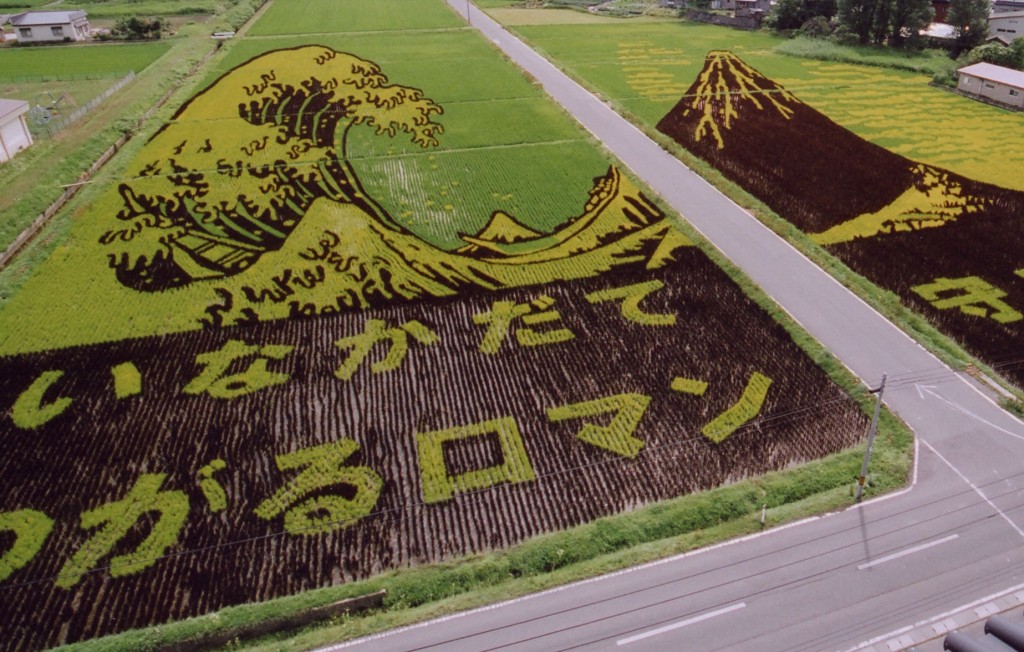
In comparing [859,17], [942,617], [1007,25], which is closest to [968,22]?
[1007,25]

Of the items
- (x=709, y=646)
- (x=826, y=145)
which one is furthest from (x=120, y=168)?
(x=826, y=145)

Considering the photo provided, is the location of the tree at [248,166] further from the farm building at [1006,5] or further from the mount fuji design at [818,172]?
the farm building at [1006,5]

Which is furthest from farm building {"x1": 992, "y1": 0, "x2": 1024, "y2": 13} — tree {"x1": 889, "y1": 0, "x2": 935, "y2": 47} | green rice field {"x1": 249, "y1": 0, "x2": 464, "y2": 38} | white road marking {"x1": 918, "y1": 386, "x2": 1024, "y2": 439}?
white road marking {"x1": 918, "y1": 386, "x2": 1024, "y2": 439}

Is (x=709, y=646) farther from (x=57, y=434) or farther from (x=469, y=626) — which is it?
(x=57, y=434)

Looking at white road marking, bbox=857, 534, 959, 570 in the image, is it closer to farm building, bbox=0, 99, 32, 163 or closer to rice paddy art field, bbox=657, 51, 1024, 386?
rice paddy art field, bbox=657, 51, 1024, 386

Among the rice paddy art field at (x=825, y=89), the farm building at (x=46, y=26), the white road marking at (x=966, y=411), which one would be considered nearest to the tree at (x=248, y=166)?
the rice paddy art field at (x=825, y=89)

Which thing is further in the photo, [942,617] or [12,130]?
[12,130]

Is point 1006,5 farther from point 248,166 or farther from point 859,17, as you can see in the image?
point 248,166
